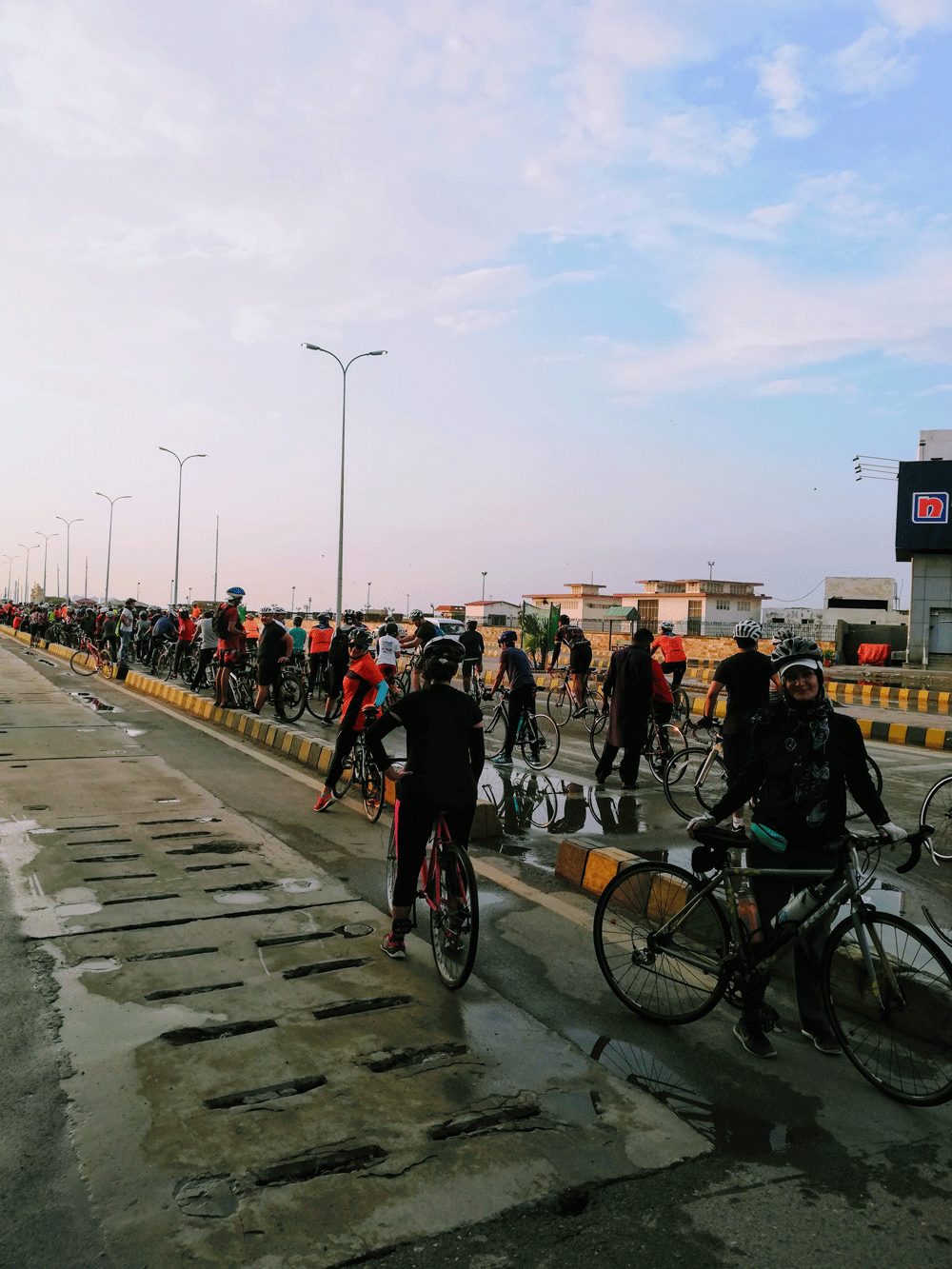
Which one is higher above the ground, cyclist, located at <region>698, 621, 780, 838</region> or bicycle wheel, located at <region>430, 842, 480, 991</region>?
cyclist, located at <region>698, 621, 780, 838</region>

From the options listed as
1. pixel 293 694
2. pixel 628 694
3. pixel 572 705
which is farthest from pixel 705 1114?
pixel 293 694

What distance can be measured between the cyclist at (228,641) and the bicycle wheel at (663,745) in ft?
26.6

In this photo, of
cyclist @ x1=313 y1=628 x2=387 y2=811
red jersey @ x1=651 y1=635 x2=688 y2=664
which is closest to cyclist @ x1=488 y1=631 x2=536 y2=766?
cyclist @ x1=313 y1=628 x2=387 y2=811

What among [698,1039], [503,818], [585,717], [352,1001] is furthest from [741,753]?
[585,717]

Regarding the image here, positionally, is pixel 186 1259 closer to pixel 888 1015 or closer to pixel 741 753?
pixel 888 1015

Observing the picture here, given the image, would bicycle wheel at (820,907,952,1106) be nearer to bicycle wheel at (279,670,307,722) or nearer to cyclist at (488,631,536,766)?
cyclist at (488,631,536,766)

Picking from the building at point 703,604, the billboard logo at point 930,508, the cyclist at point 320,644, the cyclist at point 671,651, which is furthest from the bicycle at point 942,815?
the building at point 703,604

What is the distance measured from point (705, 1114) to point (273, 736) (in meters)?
10.4

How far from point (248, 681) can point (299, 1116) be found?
13.8 m

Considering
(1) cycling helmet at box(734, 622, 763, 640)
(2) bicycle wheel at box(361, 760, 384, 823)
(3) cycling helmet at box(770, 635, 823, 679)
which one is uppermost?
(1) cycling helmet at box(734, 622, 763, 640)

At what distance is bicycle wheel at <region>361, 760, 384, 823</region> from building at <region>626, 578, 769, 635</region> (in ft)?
213

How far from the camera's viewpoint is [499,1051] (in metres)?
4.02

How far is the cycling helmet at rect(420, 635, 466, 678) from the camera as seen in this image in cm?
494

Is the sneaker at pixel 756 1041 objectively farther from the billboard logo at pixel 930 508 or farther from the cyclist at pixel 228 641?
the billboard logo at pixel 930 508
